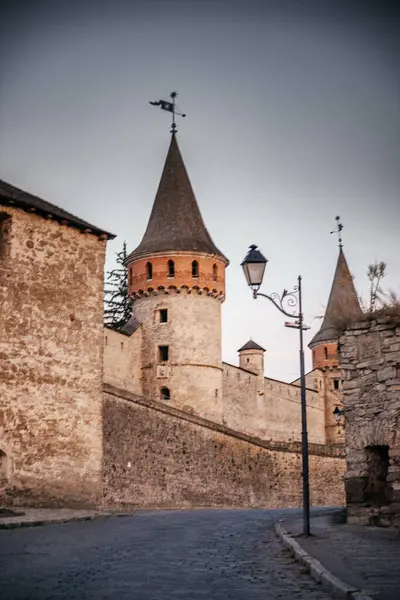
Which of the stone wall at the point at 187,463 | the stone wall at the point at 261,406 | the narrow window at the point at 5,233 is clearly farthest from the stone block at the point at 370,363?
the stone wall at the point at 261,406

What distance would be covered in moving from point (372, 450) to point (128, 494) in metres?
14.3

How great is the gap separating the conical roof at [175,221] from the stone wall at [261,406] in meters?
7.30

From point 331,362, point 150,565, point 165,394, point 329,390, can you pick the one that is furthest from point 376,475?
point 329,390

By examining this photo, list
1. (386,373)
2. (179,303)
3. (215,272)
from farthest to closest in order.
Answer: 1. (215,272)
2. (179,303)
3. (386,373)

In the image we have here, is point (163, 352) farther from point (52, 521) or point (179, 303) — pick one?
point (52, 521)

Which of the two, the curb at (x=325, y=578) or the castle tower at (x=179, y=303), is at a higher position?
the castle tower at (x=179, y=303)

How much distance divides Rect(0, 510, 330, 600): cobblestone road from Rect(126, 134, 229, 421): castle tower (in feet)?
88.3

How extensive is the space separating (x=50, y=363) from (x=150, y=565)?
13189mm

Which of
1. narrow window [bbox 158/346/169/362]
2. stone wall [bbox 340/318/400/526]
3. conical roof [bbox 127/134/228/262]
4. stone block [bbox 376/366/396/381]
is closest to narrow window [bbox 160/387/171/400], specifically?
narrow window [bbox 158/346/169/362]

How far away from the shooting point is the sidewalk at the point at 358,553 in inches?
316

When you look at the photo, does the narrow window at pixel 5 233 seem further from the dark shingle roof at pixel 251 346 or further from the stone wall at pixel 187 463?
the dark shingle roof at pixel 251 346

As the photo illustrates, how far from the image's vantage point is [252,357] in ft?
175

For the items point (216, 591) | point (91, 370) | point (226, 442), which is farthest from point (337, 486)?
point (216, 591)

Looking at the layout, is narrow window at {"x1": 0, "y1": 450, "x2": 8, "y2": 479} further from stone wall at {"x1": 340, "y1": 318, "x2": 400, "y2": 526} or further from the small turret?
the small turret
